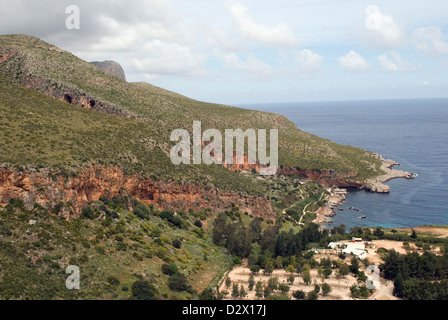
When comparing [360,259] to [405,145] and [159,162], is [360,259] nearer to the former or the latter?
[159,162]

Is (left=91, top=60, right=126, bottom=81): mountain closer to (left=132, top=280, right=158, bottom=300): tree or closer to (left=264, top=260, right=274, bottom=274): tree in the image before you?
(left=264, top=260, right=274, bottom=274): tree

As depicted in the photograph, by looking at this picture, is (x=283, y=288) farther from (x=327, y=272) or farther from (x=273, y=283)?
(x=327, y=272)

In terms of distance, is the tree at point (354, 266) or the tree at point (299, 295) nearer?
the tree at point (299, 295)

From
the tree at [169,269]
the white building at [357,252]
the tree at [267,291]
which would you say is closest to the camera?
the tree at [267,291]

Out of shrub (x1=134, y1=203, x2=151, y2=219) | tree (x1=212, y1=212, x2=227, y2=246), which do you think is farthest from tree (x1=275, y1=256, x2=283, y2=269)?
shrub (x1=134, y1=203, x2=151, y2=219)

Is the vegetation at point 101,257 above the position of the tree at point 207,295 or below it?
above

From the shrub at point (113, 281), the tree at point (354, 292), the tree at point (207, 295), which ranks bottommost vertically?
the tree at point (354, 292)

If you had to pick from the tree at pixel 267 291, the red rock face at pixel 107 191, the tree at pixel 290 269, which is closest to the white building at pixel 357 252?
the tree at pixel 290 269

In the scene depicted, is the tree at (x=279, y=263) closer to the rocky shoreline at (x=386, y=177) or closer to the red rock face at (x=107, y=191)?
the red rock face at (x=107, y=191)
